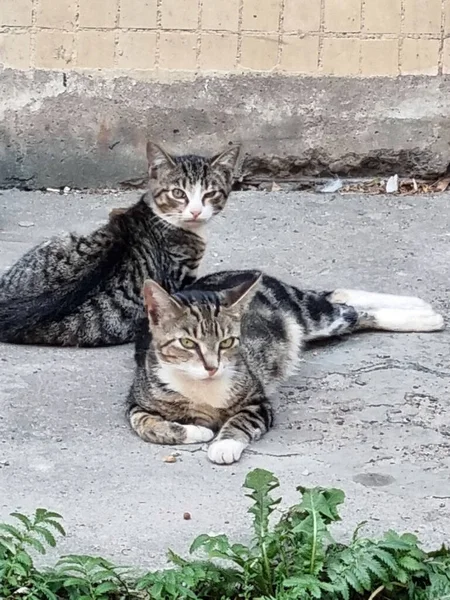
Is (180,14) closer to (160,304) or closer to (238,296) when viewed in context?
(238,296)

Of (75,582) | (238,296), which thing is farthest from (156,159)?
(75,582)

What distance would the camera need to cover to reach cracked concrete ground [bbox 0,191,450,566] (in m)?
4.21

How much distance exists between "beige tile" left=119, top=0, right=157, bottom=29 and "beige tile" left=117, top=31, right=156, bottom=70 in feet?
0.18

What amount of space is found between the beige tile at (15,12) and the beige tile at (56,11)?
3.0 inches

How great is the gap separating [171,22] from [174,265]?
264 cm

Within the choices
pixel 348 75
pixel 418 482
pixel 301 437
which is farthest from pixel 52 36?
pixel 418 482

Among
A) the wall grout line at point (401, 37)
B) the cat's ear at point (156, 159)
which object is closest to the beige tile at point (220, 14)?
the wall grout line at point (401, 37)

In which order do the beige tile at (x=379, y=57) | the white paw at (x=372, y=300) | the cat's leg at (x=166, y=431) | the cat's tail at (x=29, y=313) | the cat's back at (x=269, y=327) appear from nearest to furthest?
1. the cat's leg at (x=166, y=431)
2. the cat's back at (x=269, y=327)
3. the cat's tail at (x=29, y=313)
4. the white paw at (x=372, y=300)
5. the beige tile at (x=379, y=57)

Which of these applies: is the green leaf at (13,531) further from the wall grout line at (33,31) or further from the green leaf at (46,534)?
the wall grout line at (33,31)

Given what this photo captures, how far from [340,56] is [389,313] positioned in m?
2.83

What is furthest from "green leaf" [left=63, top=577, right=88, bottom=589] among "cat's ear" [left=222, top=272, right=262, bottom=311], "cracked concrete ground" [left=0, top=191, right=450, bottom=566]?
"cat's ear" [left=222, top=272, right=262, bottom=311]

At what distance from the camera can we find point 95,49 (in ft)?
27.3

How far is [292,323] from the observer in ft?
19.7

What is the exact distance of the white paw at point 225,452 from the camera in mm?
4694
